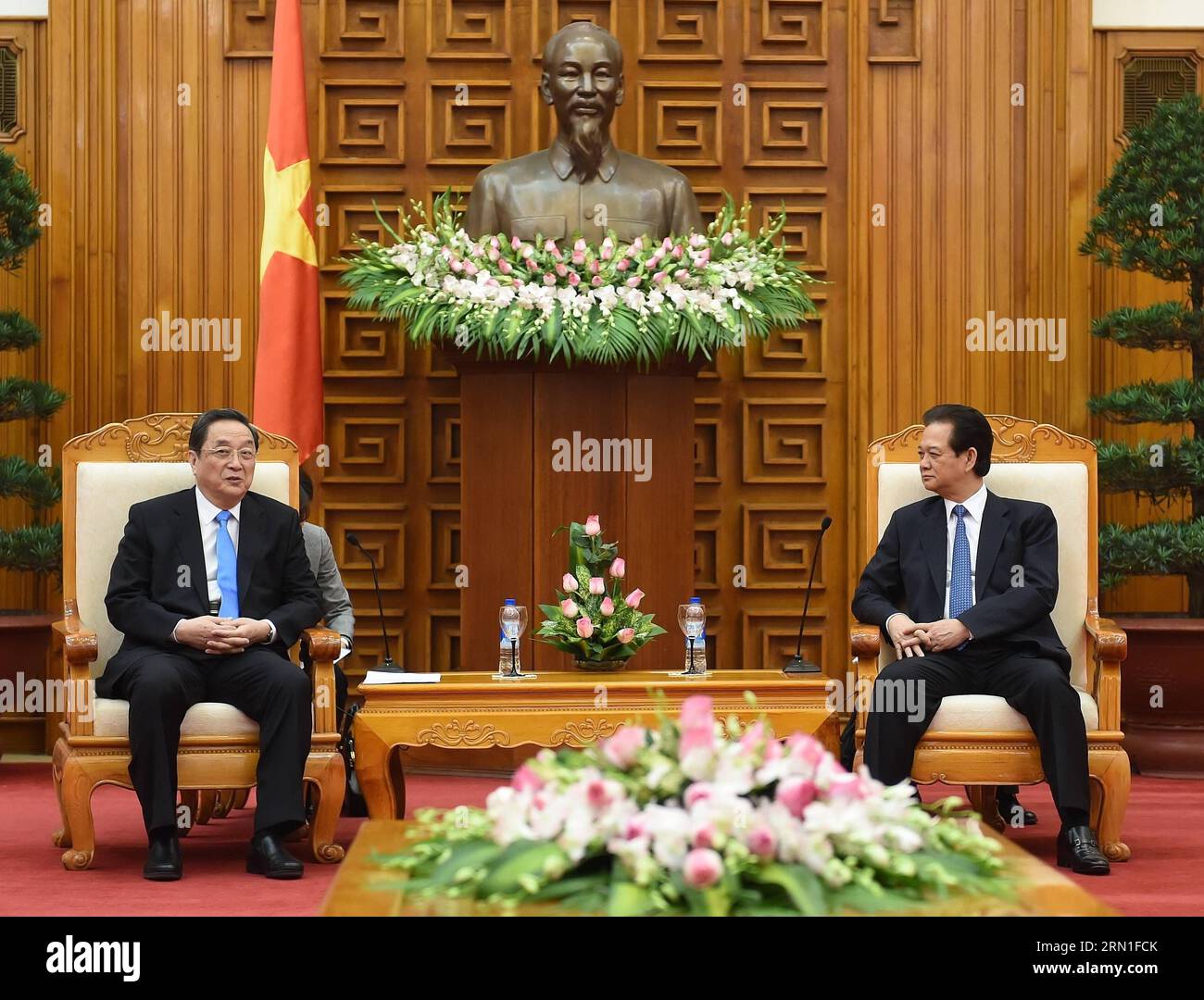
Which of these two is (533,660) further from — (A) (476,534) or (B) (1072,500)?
(B) (1072,500)

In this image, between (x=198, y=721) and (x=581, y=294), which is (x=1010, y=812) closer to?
(x=581, y=294)

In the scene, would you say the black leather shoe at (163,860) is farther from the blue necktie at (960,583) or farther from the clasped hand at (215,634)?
the blue necktie at (960,583)

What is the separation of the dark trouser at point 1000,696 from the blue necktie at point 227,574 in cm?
164

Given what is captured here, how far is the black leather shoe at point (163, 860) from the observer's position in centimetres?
356

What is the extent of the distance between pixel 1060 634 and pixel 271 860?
2132mm

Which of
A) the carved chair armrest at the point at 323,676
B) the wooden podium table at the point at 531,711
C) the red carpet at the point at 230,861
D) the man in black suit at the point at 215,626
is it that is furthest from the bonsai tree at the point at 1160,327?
the man in black suit at the point at 215,626

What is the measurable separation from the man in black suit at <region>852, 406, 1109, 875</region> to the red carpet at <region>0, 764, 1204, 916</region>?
0.26m

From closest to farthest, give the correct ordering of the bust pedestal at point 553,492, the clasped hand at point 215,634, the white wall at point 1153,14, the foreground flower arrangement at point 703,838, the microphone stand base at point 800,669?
the foreground flower arrangement at point 703,838, the clasped hand at point 215,634, the microphone stand base at point 800,669, the bust pedestal at point 553,492, the white wall at point 1153,14

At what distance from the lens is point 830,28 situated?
5.99m

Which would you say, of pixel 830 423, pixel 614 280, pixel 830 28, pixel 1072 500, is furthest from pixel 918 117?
pixel 1072 500

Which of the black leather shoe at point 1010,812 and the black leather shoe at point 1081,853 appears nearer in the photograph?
the black leather shoe at point 1081,853

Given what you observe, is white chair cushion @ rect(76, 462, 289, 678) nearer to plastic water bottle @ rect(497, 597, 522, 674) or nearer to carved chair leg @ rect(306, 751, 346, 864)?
carved chair leg @ rect(306, 751, 346, 864)

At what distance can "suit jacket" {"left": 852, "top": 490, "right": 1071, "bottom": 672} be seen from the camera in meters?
3.89

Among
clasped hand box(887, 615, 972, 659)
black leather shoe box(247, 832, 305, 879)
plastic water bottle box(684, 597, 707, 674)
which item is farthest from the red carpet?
plastic water bottle box(684, 597, 707, 674)
